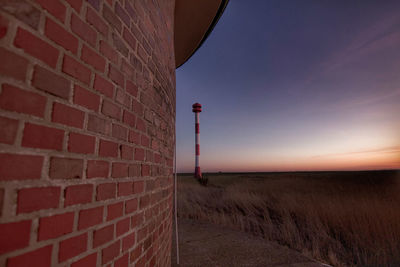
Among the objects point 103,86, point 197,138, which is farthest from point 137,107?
point 197,138

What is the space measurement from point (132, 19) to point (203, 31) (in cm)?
243

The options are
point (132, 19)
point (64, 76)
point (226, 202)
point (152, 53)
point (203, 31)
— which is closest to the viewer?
point (64, 76)

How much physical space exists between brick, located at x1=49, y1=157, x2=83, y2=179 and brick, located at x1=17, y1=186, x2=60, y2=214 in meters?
0.04

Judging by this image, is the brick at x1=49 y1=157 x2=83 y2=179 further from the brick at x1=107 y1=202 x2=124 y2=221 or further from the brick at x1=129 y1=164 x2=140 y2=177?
the brick at x1=129 y1=164 x2=140 y2=177

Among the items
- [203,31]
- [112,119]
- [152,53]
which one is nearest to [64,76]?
Result: [112,119]

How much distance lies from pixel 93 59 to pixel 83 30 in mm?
100

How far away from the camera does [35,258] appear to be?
1.77 feet

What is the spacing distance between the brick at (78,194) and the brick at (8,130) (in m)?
0.22

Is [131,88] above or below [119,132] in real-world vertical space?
above

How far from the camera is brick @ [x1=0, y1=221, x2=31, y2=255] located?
47 cm

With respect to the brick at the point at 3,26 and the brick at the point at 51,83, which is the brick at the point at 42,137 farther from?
the brick at the point at 3,26

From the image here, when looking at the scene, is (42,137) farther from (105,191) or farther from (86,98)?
(105,191)

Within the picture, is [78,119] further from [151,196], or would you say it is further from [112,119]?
[151,196]

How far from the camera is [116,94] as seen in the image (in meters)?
0.95
